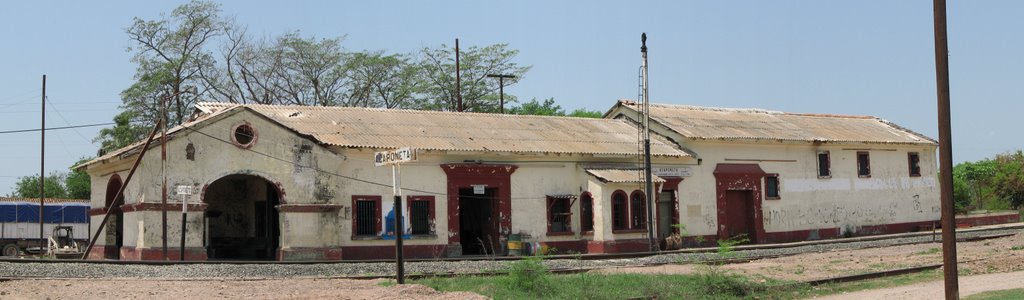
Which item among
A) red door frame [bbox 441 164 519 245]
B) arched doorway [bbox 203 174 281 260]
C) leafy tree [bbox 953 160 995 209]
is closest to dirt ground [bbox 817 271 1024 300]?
red door frame [bbox 441 164 519 245]

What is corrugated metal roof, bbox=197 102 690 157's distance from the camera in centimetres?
2816

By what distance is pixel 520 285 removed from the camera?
16453mm

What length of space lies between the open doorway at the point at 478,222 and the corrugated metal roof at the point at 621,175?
125 inches

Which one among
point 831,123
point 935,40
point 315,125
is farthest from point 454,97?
point 935,40

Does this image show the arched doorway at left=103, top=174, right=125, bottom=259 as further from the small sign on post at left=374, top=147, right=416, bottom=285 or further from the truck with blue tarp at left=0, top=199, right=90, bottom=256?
the small sign on post at left=374, top=147, right=416, bottom=285

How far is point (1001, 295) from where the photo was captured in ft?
50.5

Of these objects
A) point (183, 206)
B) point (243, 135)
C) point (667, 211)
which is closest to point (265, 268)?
point (183, 206)

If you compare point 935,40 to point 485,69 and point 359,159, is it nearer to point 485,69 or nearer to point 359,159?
point 359,159

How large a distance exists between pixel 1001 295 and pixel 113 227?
878 inches

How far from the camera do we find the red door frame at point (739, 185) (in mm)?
33844

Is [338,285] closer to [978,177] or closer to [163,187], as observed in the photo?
[163,187]

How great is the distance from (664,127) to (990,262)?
14.2 metres

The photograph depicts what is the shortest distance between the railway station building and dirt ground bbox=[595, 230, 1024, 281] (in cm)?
655

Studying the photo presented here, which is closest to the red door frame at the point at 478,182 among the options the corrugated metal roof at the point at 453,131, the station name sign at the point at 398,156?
the corrugated metal roof at the point at 453,131
